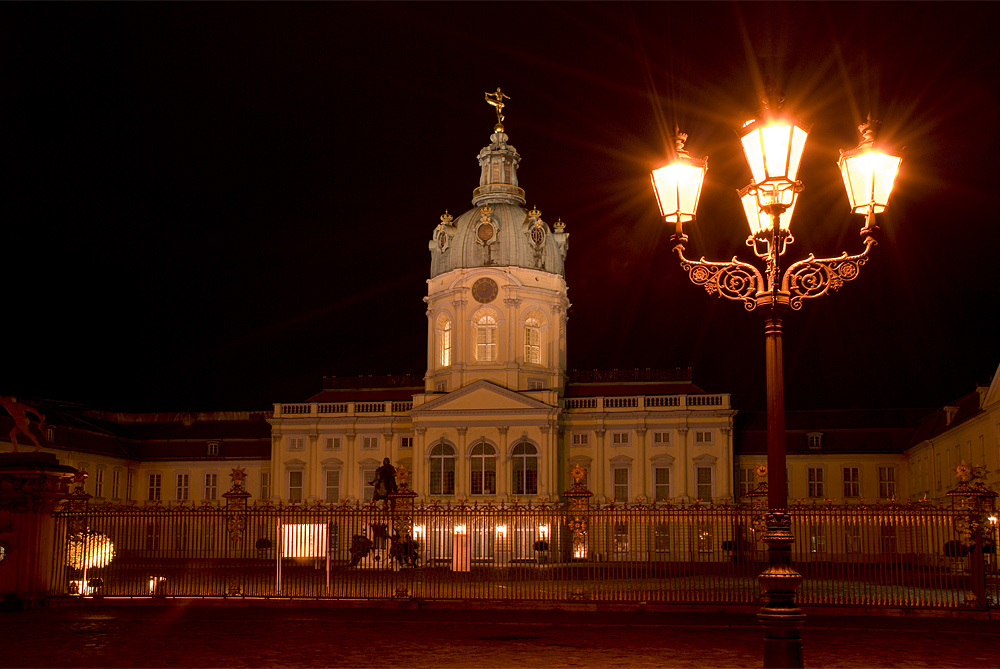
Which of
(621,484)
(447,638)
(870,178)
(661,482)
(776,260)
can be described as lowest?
(447,638)

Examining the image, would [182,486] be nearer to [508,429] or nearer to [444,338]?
[444,338]

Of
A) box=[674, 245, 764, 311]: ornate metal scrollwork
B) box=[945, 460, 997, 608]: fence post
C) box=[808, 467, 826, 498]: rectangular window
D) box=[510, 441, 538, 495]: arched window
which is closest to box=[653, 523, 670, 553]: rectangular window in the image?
box=[945, 460, 997, 608]: fence post

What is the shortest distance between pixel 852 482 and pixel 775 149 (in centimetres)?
5800

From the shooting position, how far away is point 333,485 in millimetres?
67312

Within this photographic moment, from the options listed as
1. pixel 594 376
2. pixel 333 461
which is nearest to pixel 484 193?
pixel 594 376

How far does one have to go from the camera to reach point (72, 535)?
25.4 metres

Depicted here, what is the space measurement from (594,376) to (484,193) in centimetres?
1319

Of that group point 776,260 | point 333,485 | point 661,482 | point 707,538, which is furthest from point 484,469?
point 776,260

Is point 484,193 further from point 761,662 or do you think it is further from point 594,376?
point 761,662

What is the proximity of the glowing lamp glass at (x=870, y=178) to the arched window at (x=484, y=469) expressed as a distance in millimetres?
49583

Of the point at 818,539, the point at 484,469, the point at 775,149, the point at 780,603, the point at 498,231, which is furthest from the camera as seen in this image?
the point at 498,231

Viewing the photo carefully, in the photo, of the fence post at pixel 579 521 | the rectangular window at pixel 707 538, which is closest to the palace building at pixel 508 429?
the rectangular window at pixel 707 538

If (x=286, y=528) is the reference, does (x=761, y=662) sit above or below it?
below

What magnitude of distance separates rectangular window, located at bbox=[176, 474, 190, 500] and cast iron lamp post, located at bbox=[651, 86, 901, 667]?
63.4 metres
